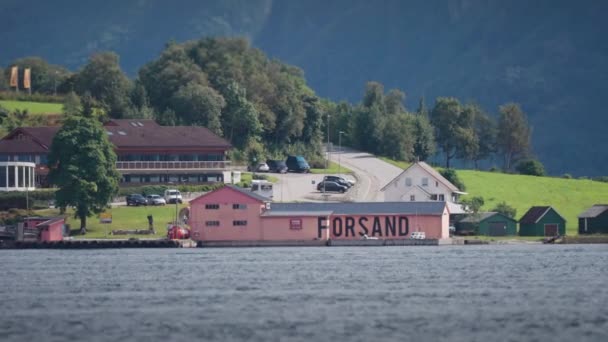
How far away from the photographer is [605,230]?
108 meters

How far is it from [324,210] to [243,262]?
20.9 meters

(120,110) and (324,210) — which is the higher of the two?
(120,110)

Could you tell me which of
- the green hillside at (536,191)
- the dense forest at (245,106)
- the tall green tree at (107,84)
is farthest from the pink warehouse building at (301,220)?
the tall green tree at (107,84)

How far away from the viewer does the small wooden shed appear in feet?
353

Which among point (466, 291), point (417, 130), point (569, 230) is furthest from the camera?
point (417, 130)

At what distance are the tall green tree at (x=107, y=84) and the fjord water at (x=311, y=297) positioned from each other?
60.4 m

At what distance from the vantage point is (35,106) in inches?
6088

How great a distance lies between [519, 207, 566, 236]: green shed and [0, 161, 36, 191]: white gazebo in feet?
134

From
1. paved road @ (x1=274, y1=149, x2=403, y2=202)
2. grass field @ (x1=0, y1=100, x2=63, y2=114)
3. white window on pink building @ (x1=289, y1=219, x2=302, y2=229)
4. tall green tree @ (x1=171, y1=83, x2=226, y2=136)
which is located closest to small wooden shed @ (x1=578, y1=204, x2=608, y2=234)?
paved road @ (x1=274, y1=149, x2=403, y2=202)

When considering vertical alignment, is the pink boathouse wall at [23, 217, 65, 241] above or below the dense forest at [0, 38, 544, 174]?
below

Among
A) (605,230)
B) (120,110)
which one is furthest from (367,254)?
(120,110)

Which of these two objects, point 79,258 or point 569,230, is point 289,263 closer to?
point 79,258

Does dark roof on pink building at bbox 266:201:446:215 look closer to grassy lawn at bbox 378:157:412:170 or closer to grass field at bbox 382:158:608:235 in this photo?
grass field at bbox 382:158:608:235

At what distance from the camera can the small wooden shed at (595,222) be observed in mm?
107688
